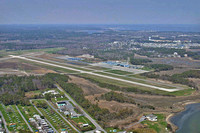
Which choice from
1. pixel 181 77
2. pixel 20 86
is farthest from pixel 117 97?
pixel 181 77

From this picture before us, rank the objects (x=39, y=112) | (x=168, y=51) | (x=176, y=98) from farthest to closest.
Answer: (x=168, y=51)
(x=176, y=98)
(x=39, y=112)

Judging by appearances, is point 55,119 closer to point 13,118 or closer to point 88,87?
point 13,118

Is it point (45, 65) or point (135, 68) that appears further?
point (45, 65)

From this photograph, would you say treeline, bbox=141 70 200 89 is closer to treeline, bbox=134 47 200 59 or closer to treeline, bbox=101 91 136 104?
treeline, bbox=101 91 136 104

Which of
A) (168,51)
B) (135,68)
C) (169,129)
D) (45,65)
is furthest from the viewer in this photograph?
(168,51)

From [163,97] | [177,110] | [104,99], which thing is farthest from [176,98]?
[104,99]

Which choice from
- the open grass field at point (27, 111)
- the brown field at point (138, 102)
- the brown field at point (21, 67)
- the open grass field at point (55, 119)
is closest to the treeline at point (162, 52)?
the brown field at point (21, 67)

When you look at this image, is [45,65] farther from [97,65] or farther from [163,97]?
[163,97]

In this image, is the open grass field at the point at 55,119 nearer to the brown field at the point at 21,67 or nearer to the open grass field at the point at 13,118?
the open grass field at the point at 13,118
